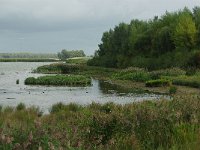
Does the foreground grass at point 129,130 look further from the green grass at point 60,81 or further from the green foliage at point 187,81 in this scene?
the green grass at point 60,81

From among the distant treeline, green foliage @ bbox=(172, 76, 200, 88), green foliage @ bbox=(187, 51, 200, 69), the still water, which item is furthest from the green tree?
the still water

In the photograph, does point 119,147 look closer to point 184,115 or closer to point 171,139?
point 171,139

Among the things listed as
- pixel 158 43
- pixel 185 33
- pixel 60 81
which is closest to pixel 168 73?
pixel 60 81

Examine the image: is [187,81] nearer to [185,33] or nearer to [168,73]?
[168,73]

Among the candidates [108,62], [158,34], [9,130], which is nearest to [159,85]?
[158,34]

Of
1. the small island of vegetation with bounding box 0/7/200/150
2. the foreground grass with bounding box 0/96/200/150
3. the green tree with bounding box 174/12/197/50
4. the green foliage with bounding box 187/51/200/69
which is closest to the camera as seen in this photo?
the foreground grass with bounding box 0/96/200/150

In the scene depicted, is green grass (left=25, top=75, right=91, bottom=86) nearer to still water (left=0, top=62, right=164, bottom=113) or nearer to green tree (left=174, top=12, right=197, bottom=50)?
still water (left=0, top=62, right=164, bottom=113)

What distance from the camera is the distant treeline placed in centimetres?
7862

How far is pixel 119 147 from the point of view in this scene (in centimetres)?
755

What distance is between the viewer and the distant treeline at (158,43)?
78625 mm

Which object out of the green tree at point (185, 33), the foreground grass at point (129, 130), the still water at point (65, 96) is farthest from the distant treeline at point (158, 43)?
the foreground grass at point (129, 130)

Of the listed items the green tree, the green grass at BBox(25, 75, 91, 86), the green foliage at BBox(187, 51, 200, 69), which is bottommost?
the green grass at BBox(25, 75, 91, 86)

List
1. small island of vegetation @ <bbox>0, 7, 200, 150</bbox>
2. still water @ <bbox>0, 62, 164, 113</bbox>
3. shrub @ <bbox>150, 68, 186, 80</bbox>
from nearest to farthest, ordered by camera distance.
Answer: small island of vegetation @ <bbox>0, 7, 200, 150</bbox>, still water @ <bbox>0, 62, 164, 113</bbox>, shrub @ <bbox>150, 68, 186, 80</bbox>

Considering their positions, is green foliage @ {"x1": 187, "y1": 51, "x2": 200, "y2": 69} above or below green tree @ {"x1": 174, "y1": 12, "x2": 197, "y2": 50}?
below
